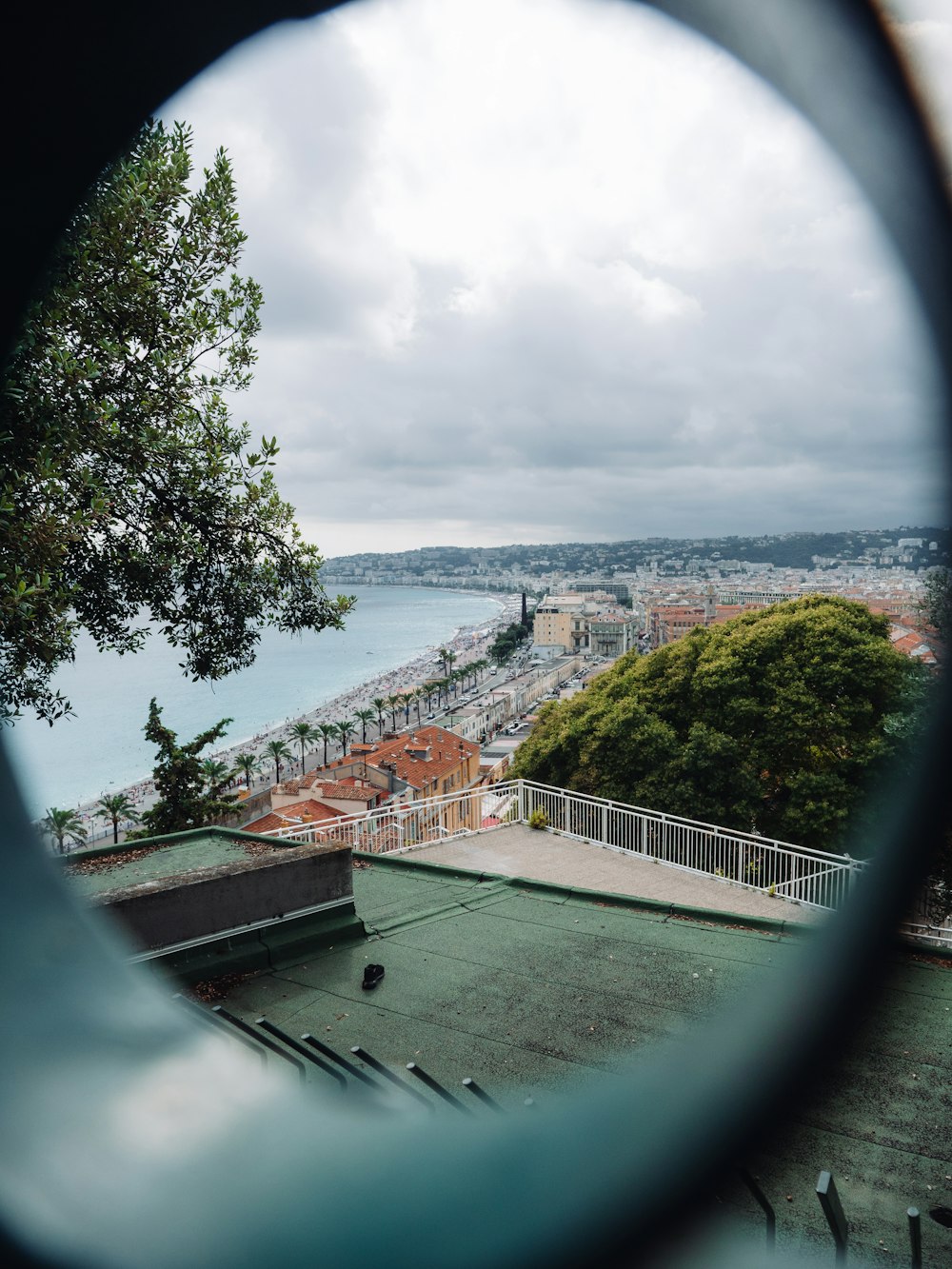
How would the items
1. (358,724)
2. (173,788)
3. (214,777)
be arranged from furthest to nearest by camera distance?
(358,724), (214,777), (173,788)

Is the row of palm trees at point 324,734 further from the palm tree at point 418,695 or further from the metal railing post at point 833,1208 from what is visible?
the metal railing post at point 833,1208

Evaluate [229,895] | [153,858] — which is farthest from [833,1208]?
[153,858]

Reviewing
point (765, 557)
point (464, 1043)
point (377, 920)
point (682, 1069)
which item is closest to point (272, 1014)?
point (464, 1043)

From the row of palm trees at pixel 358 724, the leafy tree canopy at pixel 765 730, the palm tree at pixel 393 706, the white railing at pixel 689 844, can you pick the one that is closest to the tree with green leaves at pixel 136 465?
the white railing at pixel 689 844

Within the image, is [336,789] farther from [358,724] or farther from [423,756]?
[358,724]

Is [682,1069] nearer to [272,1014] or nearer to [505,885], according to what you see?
[272,1014]

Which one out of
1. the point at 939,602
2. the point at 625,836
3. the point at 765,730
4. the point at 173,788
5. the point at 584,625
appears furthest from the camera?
the point at 584,625

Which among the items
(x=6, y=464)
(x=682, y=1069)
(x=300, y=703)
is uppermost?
(x=6, y=464)
